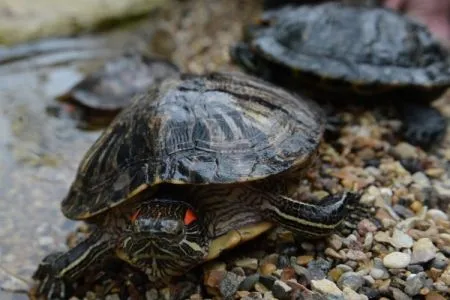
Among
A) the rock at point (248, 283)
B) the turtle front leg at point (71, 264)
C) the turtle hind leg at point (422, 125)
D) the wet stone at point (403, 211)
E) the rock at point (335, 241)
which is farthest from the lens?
the turtle hind leg at point (422, 125)

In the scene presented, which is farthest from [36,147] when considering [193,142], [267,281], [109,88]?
[267,281]

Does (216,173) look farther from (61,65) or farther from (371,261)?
(61,65)

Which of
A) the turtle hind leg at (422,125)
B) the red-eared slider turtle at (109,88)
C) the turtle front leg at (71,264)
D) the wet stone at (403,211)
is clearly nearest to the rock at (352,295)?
the wet stone at (403,211)

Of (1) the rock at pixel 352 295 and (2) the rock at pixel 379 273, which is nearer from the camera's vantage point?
(1) the rock at pixel 352 295

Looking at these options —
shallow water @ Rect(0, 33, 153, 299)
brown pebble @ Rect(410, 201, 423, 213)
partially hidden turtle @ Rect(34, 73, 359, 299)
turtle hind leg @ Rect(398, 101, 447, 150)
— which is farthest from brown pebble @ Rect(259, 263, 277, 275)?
turtle hind leg @ Rect(398, 101, 447, 150)

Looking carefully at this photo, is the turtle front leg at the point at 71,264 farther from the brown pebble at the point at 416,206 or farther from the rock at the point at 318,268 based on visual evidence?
the brown pebble at the point at 416,206

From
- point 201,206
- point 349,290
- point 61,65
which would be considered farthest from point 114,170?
point 61,65

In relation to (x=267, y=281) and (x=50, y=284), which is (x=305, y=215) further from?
(x=50, y=284)
